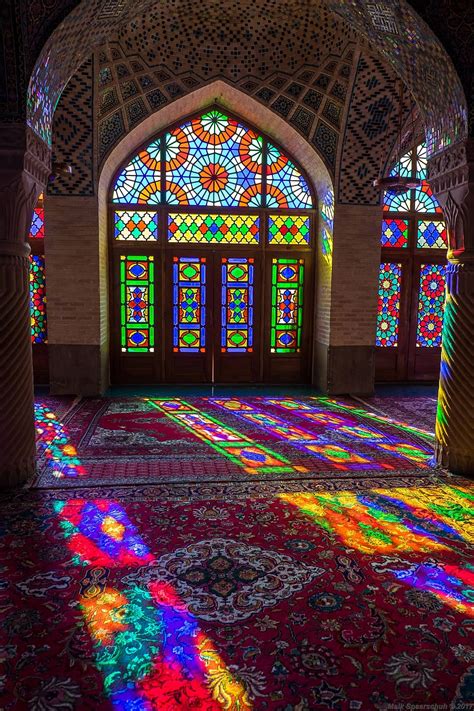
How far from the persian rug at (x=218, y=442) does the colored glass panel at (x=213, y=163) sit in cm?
297

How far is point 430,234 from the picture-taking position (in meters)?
8.59

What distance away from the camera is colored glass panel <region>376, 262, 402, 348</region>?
334 inches

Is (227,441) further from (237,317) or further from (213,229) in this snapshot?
(213,229)

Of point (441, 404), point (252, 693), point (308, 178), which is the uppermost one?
point (308, 178)

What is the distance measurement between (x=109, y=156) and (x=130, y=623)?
20.3 ft

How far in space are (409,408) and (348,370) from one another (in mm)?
1152

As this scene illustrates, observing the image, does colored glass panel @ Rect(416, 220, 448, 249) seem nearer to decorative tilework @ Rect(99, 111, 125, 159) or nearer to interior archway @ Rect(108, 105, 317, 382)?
interior archway @ Rect(108, 105, 317, 382)

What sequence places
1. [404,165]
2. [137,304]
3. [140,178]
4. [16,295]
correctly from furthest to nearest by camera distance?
[404,165] < [137,304] < [140,178] < [16,295]

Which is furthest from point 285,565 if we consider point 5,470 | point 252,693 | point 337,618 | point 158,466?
point 5,470

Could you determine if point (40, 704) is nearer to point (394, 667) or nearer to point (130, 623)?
point (130, 623)

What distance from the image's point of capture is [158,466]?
4.54 metres

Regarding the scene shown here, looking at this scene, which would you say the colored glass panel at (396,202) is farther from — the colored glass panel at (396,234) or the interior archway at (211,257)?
the interior archway at (211,257)

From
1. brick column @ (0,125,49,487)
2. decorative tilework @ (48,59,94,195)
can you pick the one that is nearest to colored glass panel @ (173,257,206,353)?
decorative tilework @ (48,59,94,195)

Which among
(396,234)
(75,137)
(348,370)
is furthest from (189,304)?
(396,234)
